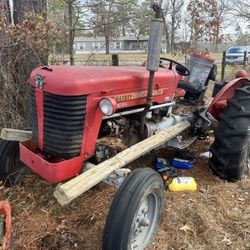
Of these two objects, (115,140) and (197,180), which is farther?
(197,180)

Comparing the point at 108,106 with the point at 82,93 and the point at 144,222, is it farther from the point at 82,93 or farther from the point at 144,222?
the point at 144,222

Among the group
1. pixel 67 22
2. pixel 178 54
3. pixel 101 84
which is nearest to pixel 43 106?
pixel 101 84

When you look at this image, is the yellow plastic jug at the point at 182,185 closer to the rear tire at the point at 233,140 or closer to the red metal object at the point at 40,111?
the rear tire at the point at 233,140

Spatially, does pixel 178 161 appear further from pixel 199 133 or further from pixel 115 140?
pixel 115 140

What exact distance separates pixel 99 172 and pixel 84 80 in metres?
0.73

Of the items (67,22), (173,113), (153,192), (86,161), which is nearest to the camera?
(153,192)

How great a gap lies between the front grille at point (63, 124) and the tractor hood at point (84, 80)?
0.22 feet

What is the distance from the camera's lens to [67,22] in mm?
7105

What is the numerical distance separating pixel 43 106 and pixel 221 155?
194cm

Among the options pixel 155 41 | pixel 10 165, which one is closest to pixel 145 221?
pixel 155 41

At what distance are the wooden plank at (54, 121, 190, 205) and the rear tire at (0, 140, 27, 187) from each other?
1259 millimetres

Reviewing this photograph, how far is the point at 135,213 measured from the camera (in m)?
2.46

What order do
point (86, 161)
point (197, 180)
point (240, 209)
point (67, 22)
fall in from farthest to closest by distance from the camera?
point (67, 22)
point (197, 180)
point (240, 209)
point (86, 161)

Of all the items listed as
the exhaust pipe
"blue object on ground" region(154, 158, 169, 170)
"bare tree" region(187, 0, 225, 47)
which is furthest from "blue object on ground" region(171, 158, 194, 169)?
"bare tree" region(187, 0, 225, 47)
